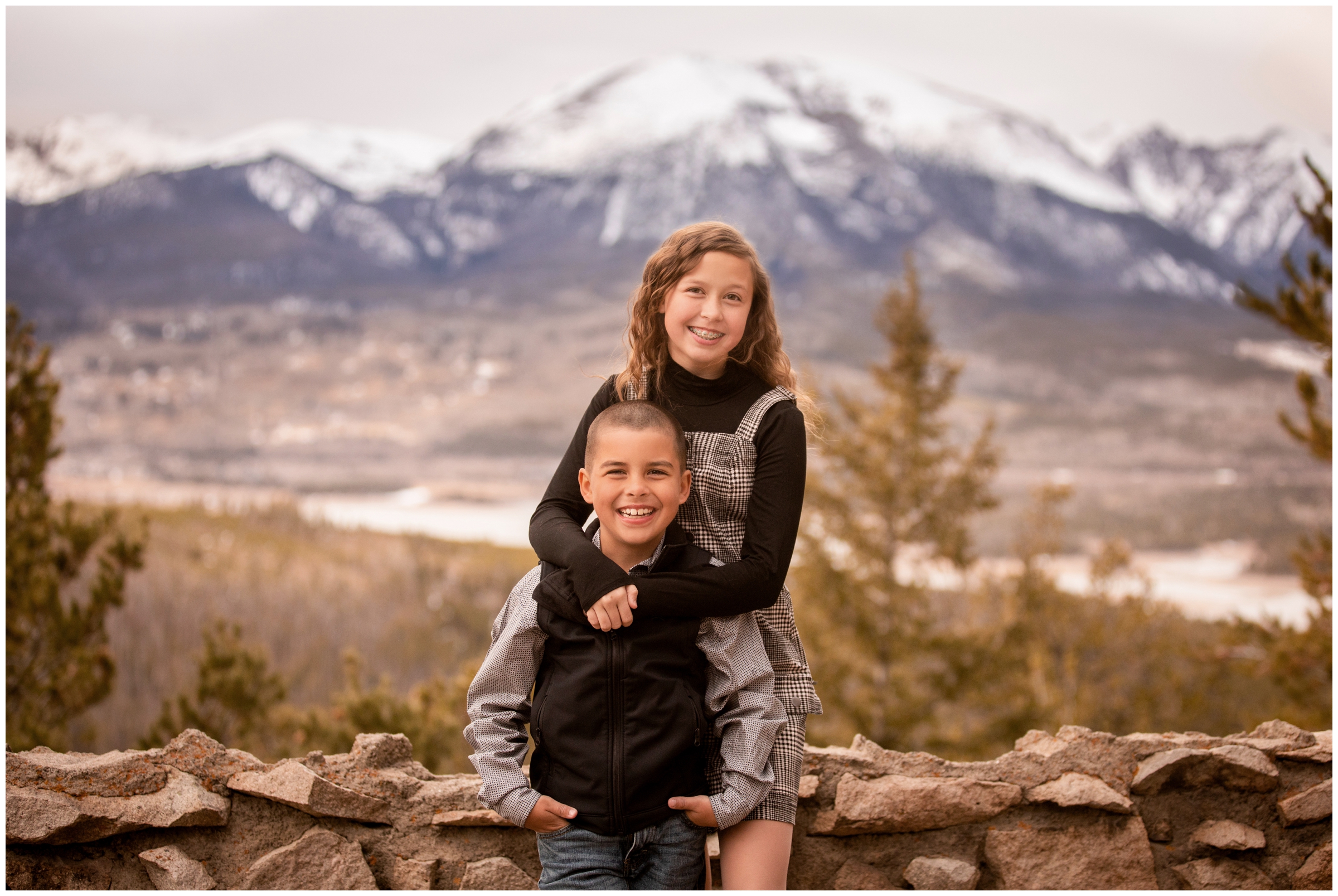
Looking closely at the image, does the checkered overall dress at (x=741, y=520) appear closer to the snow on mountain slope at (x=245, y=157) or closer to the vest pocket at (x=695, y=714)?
the vest pocket at (x=695, y=714)

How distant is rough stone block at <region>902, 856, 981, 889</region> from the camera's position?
101 inches

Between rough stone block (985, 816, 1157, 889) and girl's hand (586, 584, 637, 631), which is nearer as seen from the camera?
girl's hand (586, 584, 637, 631)

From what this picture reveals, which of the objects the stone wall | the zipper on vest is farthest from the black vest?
the stone wall

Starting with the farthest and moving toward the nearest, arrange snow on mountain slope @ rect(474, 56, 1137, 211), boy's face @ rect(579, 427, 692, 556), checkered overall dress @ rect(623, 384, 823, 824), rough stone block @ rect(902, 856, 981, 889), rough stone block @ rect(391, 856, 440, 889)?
snow on mountain slope @ rect(474, 56, 1137, 211), rough stone block @ rect(902, 856, 981, 889), rough stone block @ rect(391, 856, 440, 889), checkered overall dress @ rect(623, 384, 823, 824), boy's face @ rect(579, 427, 692, 556)

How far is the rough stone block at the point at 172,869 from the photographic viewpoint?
2312mm

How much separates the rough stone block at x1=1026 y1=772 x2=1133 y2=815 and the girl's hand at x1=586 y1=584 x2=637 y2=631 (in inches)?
57.9

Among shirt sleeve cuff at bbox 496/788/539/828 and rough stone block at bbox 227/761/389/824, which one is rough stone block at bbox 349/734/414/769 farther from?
shirt sleeve cuff at bbox 496/788/539/828

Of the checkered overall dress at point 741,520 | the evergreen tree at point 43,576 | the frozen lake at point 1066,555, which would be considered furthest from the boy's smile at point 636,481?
the frozen lake at point 1066,555

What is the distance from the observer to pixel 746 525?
2213mm

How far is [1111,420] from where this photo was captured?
73.3 m

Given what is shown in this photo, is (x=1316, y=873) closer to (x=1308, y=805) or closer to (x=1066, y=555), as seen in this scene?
(x=1308, y=805)

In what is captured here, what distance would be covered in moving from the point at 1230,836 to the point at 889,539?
13178 millimetres

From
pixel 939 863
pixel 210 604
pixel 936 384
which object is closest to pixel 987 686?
pixel 936 384

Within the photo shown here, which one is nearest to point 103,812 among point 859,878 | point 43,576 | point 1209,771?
point 859,878
